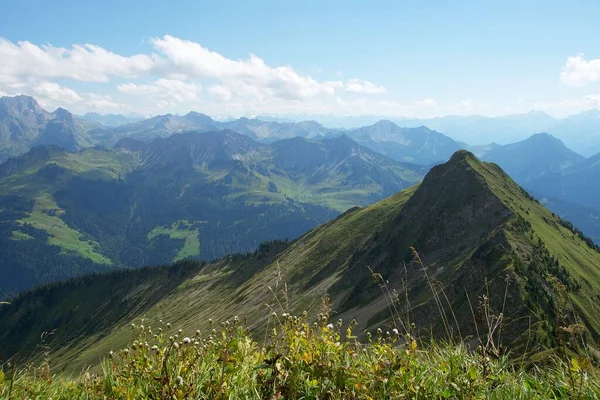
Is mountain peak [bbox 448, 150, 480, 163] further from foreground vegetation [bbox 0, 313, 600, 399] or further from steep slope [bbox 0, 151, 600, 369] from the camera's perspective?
foreground vegetation [bbox 0, 313, 600, 399]

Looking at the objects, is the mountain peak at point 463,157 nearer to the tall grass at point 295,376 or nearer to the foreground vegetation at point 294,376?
the foreground vegetation at point 294,376

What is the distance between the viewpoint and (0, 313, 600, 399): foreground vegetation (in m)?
5.51

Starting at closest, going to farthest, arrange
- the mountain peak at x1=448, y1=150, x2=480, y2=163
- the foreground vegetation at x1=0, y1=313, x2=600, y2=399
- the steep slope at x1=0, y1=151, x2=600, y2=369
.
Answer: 1. the foreground vegetation at x1=0, y1=313, x2=600, y2=399
2. the steep slope at x1=0, y1=151, x2=600, y2=369
3. the mountain peak at x1=448, y1=150, x2=480, y2=163

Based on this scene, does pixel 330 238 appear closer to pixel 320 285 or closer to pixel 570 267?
pixel 320 285

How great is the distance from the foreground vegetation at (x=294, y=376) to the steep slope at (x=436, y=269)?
1.23 m

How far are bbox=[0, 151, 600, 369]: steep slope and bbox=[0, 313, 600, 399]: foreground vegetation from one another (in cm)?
123

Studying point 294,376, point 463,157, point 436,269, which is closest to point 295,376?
point 294,376

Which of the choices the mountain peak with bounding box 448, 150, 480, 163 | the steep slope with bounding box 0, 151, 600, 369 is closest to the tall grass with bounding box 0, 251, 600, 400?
the steep slope with bounding box 0, 151, 600, 369

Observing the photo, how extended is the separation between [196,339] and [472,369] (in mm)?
4334

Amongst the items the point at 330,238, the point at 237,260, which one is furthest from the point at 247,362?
the point at 237,260

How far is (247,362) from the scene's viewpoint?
6.04 metres

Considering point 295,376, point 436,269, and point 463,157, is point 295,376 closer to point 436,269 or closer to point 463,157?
point 436,269

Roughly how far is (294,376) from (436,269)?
74892mm

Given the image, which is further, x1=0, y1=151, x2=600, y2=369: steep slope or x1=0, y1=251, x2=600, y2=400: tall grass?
x1=0, y1=151, x2=600, y2=369: steep slope
